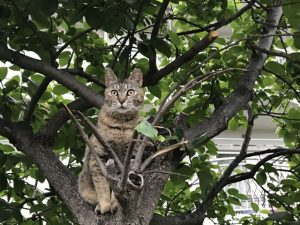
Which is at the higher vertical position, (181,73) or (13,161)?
(181,73)

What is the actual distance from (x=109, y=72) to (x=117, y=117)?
23cm

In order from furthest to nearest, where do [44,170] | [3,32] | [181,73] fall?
1. [181,73]
2. [3,32]
3. [44,170]

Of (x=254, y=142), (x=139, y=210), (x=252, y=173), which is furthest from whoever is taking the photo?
(x=254, y=142)

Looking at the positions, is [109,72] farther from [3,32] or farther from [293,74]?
[293,74]

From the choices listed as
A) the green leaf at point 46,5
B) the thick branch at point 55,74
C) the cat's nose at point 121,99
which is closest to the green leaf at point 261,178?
the cat's nose at point 121,99

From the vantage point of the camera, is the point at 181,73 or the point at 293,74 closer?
the point at 293,74

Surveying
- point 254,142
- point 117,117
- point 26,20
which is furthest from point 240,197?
point 254,142

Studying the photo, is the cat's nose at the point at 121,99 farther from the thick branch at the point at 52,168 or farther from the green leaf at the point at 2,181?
the green leaf at the point at 2,181

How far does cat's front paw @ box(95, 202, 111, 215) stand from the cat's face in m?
0.68

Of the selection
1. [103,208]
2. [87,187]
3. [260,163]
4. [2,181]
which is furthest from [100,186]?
[260,163]

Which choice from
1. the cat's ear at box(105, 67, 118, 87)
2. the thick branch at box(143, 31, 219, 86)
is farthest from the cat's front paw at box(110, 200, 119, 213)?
the cat's ear at box(105, 67, 118, 87)

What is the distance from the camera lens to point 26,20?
2018 millimetres

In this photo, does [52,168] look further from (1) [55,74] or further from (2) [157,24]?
(2) [157,24]

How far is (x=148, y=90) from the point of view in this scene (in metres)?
2.71
